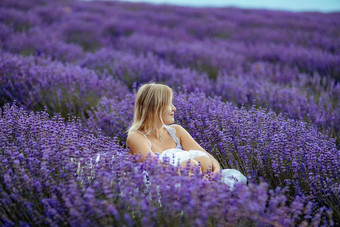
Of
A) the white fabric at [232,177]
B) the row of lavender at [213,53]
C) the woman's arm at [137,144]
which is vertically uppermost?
the row of lavender at [213,53]

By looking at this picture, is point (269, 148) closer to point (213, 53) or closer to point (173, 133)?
point (173, 133)

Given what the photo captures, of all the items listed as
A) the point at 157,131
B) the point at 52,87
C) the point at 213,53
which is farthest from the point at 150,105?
the point at 213,53

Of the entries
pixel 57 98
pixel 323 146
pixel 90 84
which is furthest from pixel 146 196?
pixel 90 84

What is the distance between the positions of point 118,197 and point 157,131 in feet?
3.03

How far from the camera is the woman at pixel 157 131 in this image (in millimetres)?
2207

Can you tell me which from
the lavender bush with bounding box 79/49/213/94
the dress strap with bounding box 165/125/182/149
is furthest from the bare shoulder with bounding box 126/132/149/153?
the lavender bush with bounding box 79/49/213/94

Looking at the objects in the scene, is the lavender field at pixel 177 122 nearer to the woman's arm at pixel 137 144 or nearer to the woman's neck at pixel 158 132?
the woman's arm at pixel 137 144

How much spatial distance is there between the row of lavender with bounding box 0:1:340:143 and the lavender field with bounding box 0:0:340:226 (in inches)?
1.3

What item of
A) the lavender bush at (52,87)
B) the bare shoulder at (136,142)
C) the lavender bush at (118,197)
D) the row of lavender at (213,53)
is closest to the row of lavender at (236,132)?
the lavender bush at (52,87)

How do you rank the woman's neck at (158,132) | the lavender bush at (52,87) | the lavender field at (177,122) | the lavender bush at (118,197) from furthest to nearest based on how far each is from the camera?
1. the lavender bush at (52,87)
2. the woman's neck at (158,132)
3. the lavender field at (177,122)
4. the lavender bush at (118,197)

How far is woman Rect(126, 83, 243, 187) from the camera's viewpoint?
2.21m

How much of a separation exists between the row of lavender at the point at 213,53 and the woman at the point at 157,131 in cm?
111

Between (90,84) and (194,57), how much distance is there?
2.82 metres

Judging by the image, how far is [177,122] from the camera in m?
2.92
